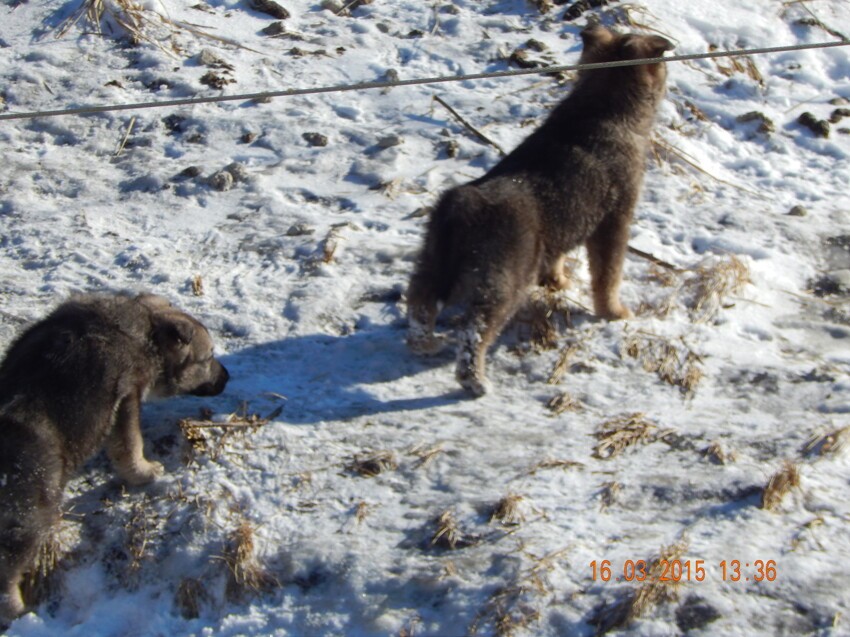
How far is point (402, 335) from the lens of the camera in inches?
255

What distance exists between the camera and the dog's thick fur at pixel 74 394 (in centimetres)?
467

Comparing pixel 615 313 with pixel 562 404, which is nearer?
pixel 562 404

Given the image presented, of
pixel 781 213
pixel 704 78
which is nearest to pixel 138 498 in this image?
pixel 781 213

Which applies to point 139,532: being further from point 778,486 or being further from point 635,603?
point 778,486

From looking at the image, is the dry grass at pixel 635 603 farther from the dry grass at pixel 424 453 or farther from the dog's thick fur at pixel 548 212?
the dog's thick fur at pixel 548 212

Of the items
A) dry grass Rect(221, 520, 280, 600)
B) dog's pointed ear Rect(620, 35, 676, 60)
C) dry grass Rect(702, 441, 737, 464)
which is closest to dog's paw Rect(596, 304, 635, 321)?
dry grass Rect(702, 441, 737, 464)

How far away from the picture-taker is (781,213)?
7824 millimetres

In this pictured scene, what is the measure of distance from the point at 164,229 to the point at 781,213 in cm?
473

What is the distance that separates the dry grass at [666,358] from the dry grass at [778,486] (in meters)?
1.11

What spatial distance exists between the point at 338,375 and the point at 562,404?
1.35 metres

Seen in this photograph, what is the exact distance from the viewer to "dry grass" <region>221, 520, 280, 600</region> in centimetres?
461

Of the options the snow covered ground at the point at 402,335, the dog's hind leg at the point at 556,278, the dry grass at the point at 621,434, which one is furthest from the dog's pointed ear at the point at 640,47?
the dry grass at the point at 621,434

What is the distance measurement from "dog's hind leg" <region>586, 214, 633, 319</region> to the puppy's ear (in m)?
2.64
